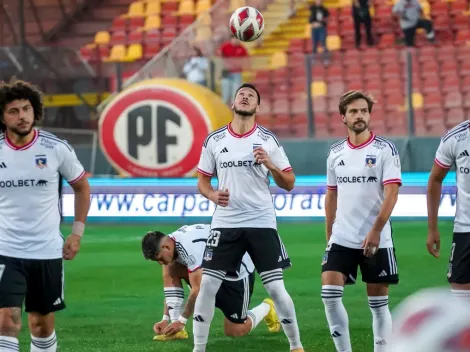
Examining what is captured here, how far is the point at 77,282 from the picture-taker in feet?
40.9

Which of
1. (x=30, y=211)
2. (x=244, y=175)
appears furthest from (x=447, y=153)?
(x=30, y=211)

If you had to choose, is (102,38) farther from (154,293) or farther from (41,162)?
(41,162)

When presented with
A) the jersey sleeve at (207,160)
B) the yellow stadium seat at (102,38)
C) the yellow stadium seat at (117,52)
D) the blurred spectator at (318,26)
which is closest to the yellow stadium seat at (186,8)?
the yellow stadium seat at (117,52)

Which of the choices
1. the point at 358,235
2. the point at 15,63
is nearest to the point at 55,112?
the point at 15,63

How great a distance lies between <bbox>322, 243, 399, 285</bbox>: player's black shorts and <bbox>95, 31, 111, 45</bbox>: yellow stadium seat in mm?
22537

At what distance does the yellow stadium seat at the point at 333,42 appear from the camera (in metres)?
25.1

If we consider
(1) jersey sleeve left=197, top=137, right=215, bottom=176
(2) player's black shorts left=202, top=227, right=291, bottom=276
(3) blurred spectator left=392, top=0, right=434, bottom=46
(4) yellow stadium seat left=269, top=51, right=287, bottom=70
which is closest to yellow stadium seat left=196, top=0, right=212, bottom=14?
(3) blurred spectator left=392, top=0, right=434, bottom=46

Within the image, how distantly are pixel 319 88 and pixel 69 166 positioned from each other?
43.0 ft

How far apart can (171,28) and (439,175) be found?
21544 mm

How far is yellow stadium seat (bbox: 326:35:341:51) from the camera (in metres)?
25.1

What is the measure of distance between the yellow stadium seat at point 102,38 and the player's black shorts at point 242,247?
871 inches

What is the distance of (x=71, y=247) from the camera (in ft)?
21.4

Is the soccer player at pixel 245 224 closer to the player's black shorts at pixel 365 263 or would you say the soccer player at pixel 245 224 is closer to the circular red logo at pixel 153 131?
the player's black shorts at pixel 365 263

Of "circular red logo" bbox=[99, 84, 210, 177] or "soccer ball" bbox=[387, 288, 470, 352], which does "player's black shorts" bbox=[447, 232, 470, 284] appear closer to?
"soccer ball" bbox=[387, 288, 470, 352]
